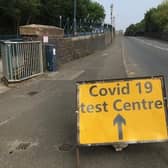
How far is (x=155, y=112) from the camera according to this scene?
17.3 ft

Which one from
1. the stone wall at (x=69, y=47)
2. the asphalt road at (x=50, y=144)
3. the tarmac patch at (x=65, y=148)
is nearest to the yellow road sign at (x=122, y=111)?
the asphalt road at (x=50, y=144)

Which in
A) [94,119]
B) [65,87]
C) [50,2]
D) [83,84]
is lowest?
[65,87]

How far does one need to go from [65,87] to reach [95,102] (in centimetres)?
719

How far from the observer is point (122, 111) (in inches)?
207

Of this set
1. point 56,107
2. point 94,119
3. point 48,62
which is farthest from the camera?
point 48,62

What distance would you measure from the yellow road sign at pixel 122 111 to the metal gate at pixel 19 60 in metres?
8.06

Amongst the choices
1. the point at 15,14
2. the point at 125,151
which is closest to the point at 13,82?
the point at 125,151

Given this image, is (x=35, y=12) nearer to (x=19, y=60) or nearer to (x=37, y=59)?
(x=37, y=59)

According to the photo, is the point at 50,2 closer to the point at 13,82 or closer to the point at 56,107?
the point at 13,82

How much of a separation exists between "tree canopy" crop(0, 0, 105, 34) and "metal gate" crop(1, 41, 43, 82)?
24373 mm

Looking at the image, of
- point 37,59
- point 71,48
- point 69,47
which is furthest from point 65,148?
point 71,48

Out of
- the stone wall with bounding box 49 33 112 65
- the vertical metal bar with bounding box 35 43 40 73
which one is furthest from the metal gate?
the stone wall with bounding box 49 33 112 65

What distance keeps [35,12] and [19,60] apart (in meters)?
31.8

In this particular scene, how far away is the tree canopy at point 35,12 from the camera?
38594 mm
